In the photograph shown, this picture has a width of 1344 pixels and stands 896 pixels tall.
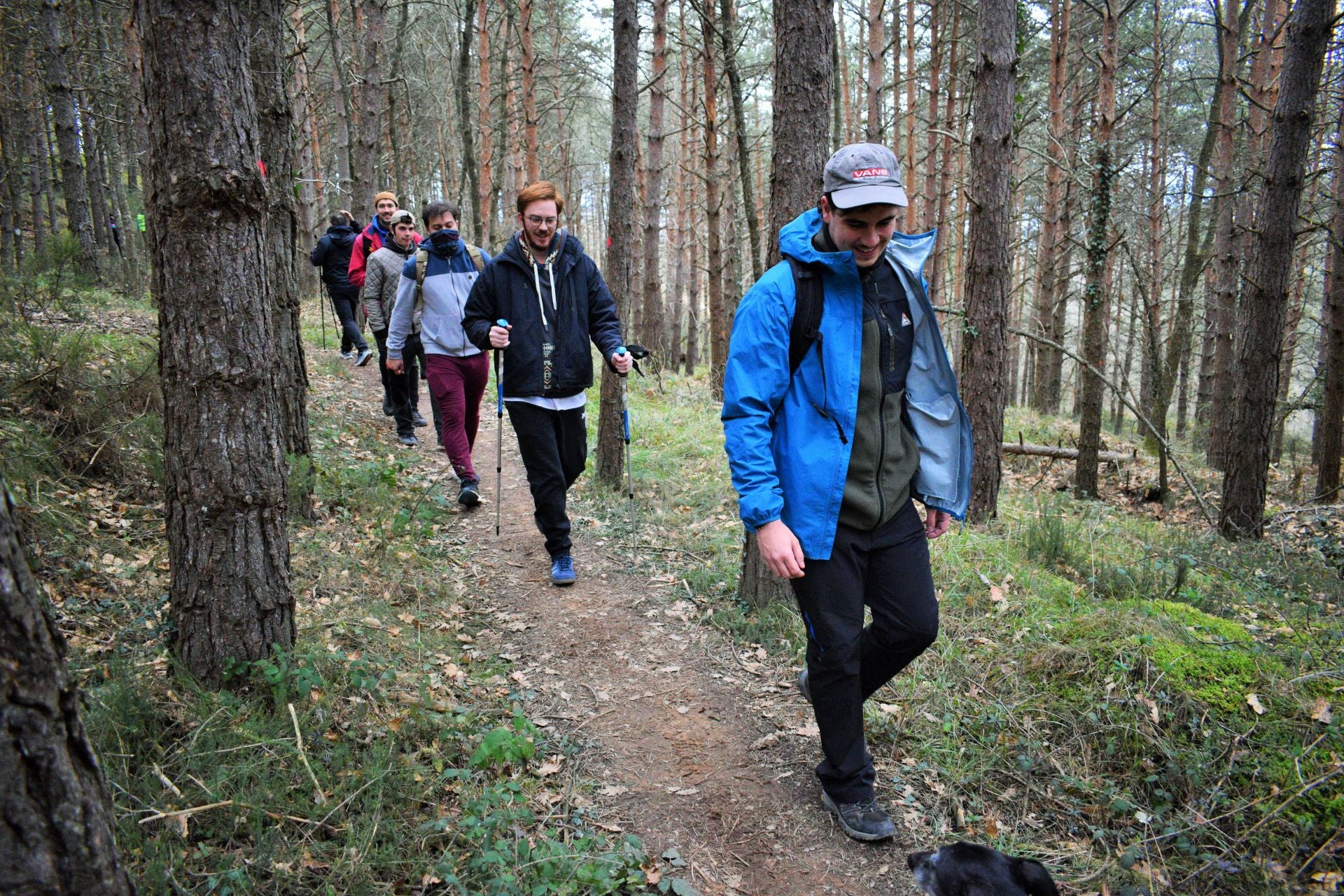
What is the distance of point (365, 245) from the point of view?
396 inches

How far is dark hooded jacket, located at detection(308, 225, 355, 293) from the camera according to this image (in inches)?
451

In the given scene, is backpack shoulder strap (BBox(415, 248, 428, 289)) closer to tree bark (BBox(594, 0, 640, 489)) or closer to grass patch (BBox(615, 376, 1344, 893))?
tree bark (BBox(594, 0, 640, 489))

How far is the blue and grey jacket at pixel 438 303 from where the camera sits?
7.05 metres

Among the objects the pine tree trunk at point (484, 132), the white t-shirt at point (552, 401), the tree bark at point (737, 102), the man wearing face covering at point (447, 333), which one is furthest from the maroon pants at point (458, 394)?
the pine tree trunk at point (484, 132)

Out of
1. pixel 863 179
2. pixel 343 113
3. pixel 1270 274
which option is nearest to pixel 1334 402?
pixel 1270 274

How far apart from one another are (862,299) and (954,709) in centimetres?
222

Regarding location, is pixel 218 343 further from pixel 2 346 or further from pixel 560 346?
pixel 2 346

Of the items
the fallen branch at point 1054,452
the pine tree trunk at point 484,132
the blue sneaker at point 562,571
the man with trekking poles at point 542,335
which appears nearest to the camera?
the man with trekking poles at point 542,335

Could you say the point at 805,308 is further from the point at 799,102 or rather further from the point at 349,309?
the point at 349,309

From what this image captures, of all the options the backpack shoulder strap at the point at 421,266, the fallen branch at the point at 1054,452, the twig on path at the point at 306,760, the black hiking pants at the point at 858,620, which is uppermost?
the backpack shoulder strap at the point at 421,266

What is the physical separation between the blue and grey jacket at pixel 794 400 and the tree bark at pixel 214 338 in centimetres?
197

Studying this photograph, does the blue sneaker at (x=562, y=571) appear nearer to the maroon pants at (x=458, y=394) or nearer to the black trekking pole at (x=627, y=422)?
the black trekking pole at (x=627, y=422)

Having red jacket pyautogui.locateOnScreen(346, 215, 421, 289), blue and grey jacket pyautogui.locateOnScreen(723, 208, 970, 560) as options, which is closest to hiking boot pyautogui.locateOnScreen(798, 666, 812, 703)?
blue and grey jacket pyautogui.locateOnScreen(723, 208, 970, 560)

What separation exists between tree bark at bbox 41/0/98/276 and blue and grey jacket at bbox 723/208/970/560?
1246cm
